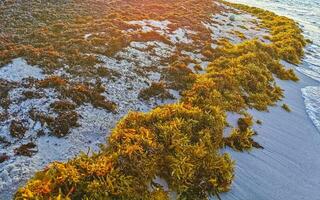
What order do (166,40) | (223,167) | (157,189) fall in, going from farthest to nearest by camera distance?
(166,40)
(223,167)
(157,189)

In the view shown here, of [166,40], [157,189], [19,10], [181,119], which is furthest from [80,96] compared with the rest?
[19,10]

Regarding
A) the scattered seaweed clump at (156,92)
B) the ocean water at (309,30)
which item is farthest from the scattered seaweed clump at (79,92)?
the ocean water at (309,30)

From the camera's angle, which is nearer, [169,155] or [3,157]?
[3,157]

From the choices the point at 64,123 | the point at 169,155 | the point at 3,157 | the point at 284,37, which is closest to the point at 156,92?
the point at 64,123

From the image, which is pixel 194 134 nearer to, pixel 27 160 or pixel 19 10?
pixel 27 160

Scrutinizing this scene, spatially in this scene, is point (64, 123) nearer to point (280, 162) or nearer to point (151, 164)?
point (151, 164)
